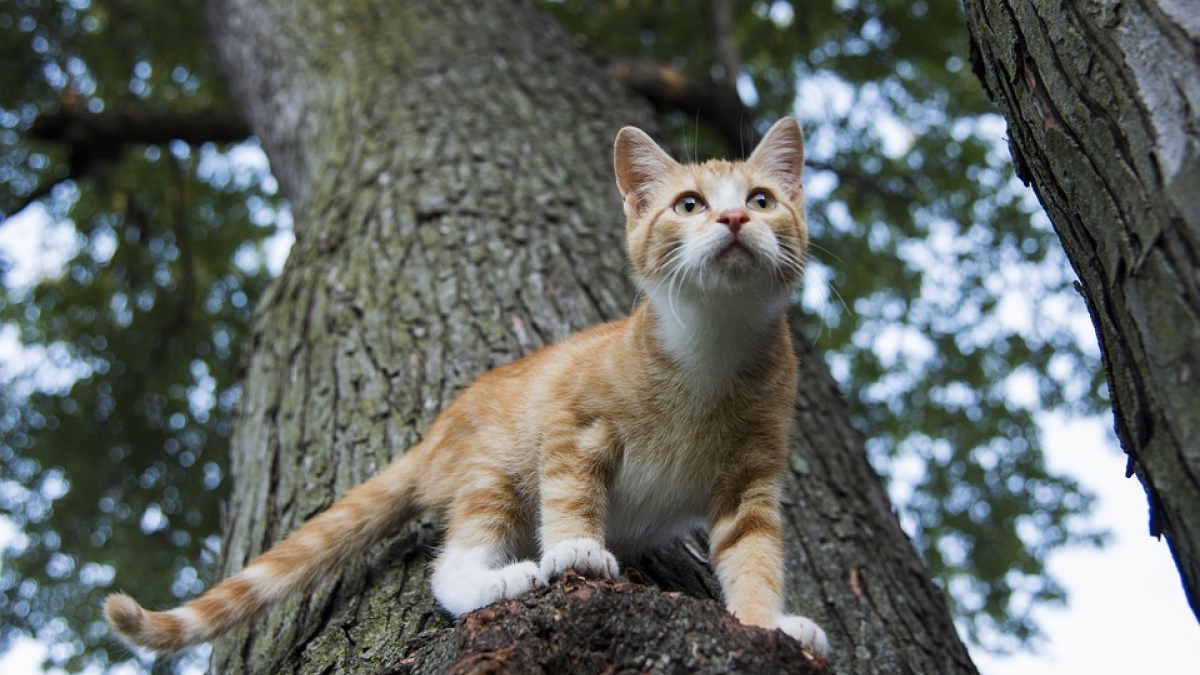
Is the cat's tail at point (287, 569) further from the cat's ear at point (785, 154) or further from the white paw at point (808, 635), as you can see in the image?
the cat's ear at point (785, 154)

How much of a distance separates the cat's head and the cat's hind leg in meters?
0.78

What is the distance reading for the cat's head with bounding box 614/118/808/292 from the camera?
2.60 meters

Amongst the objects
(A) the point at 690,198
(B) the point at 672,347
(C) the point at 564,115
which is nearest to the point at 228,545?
(B) the point at 672,347

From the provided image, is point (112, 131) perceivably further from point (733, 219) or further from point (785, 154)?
point (733, 219)

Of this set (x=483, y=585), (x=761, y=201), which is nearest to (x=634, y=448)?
(x=483, y=585)

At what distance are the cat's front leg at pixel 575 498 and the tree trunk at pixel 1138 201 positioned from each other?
113 cm

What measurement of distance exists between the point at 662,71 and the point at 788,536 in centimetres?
421

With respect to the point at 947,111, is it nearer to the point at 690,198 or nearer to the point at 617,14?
the point at 617,14

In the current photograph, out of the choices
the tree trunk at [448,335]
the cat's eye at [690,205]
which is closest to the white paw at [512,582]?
the tree trunk at [448,335]

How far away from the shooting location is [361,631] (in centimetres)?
241

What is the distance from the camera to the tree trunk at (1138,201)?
1426 mm

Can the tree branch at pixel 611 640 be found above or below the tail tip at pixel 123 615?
above

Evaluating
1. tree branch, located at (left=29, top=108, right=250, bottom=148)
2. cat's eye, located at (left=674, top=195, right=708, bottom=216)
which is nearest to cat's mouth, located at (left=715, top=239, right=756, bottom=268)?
cat's eye, located at (left=674, top=195, right=708, bottom=216)

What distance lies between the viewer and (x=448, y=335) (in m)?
3.54
